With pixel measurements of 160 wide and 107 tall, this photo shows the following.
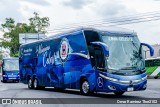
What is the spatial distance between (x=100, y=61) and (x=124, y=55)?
1076 mm

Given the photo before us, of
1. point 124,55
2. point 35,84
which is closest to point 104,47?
point 124,55

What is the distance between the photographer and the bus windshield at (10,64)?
45.2 metres

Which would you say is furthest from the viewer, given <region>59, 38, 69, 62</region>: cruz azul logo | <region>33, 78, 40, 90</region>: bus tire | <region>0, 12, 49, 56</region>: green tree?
<region>0, 12, 49, 56</region>: green tree

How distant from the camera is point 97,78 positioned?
17656mm

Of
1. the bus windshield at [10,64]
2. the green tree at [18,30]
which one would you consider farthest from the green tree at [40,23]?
the bus windshield at [10,64]

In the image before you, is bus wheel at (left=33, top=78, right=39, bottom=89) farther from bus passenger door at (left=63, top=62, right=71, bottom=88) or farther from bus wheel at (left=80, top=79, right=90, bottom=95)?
bus wheel at (left=80, top=79, right=90, bottom=95)

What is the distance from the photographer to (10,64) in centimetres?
4538

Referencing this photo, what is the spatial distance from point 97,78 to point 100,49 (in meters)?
1.26

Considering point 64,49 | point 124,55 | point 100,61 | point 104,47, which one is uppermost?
point 64,49

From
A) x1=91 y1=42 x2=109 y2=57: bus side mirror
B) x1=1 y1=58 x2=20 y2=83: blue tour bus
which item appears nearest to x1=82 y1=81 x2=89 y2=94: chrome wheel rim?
x1=91 y1=42 x2=109 y2=57: bus side mirror

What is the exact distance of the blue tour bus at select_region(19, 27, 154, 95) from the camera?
56.3 feet

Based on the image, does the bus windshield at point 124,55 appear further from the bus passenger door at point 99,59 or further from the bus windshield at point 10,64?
the bus windshield at point 10,64

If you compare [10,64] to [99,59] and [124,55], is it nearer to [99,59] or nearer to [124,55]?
[99,59]

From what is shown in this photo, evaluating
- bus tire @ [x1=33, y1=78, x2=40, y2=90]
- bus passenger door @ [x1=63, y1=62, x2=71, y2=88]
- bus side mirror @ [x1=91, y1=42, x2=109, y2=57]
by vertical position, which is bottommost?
bus tire @ [x1=33, y1=78, x2=40, y2=90]
